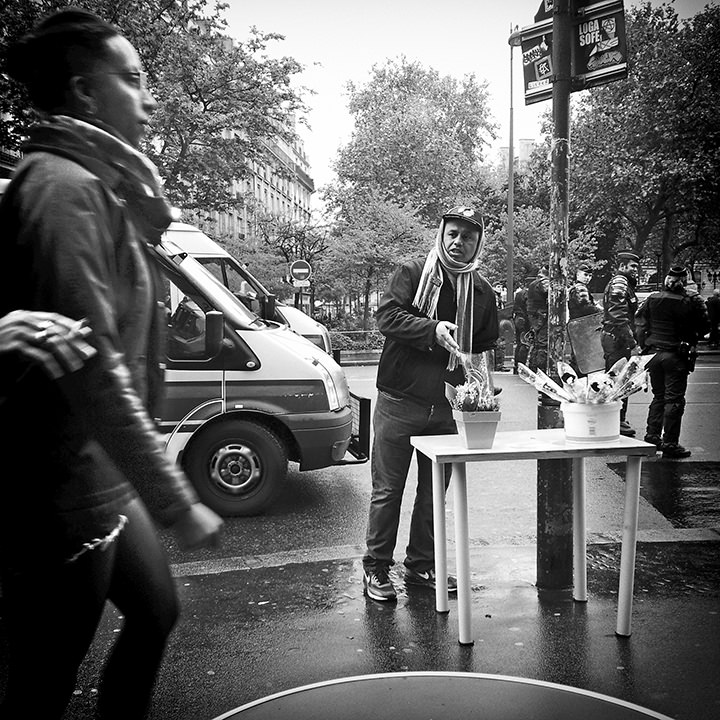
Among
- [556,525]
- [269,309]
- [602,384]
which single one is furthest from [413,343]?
[269,309]

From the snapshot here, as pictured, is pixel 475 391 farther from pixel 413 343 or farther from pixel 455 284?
pixel 455 284

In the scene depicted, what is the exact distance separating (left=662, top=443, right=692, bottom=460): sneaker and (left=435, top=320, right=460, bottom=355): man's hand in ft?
17.9

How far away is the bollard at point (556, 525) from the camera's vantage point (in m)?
4.44

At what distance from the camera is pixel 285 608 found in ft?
14.3

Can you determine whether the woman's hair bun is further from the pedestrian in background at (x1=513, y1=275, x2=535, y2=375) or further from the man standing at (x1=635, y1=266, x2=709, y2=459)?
the pedestrian in background at (x1=513, y1=275, x2=535, y2=375)

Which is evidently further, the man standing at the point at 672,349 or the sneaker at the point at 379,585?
the man standing at the point at 672,349

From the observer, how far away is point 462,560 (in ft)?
12.3

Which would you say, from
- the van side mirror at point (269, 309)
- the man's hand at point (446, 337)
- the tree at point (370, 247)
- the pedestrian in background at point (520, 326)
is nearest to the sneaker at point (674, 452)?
the van side mirror at point (269, 309)

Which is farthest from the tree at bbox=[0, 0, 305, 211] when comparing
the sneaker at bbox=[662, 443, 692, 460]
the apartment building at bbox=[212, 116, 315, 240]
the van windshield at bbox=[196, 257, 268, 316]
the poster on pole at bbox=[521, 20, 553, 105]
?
the poster on pole at bbox=[521, 20, 553, 105]

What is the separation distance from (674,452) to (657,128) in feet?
91.6

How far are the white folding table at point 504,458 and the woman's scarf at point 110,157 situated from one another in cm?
202

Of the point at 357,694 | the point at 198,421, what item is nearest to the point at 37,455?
the point at 357,694

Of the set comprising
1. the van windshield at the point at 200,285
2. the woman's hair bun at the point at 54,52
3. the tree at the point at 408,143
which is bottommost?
the van windshield at the point at 200,285

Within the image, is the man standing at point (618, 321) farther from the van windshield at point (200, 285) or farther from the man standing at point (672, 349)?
the van windshield at point (200, 285)
